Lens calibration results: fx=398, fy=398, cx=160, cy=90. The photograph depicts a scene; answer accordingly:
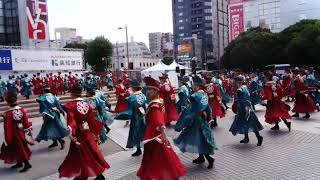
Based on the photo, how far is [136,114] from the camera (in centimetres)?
885

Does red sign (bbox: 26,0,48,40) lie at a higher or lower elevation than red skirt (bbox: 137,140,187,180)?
higher

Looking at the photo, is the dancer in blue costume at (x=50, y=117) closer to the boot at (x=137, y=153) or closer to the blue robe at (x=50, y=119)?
the blue robe at (x=50, y=119)

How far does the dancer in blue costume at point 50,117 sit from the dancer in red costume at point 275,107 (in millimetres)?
5722

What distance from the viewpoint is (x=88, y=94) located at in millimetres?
8844

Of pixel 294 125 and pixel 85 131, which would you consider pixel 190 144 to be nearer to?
pixel 85 131

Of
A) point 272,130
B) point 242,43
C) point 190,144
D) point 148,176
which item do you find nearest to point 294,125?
point 272,130

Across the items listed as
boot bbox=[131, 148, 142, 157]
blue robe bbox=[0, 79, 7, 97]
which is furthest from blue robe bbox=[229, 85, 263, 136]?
blue robe bbox=[0, 79, 7, 97]

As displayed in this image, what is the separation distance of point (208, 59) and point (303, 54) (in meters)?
65.7

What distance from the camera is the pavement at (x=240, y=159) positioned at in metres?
7.31

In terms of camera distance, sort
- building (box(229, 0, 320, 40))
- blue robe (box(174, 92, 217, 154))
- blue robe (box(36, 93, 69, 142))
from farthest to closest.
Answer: building (box(229, 0, 320, 40))
blue robe (box(36, 93, 69, 142))
blue robe (box(174, 92, 217, 154))

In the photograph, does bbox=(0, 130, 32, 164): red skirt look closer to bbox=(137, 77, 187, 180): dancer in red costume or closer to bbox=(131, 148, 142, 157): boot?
bbox=(131, 148, 142, 157): boot

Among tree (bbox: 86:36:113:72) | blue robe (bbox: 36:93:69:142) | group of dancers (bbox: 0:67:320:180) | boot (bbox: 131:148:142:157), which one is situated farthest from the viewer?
tree (bbox: 86:36:113:72)

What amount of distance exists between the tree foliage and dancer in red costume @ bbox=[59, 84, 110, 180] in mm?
39449

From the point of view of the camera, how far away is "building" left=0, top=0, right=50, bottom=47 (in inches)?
1566
